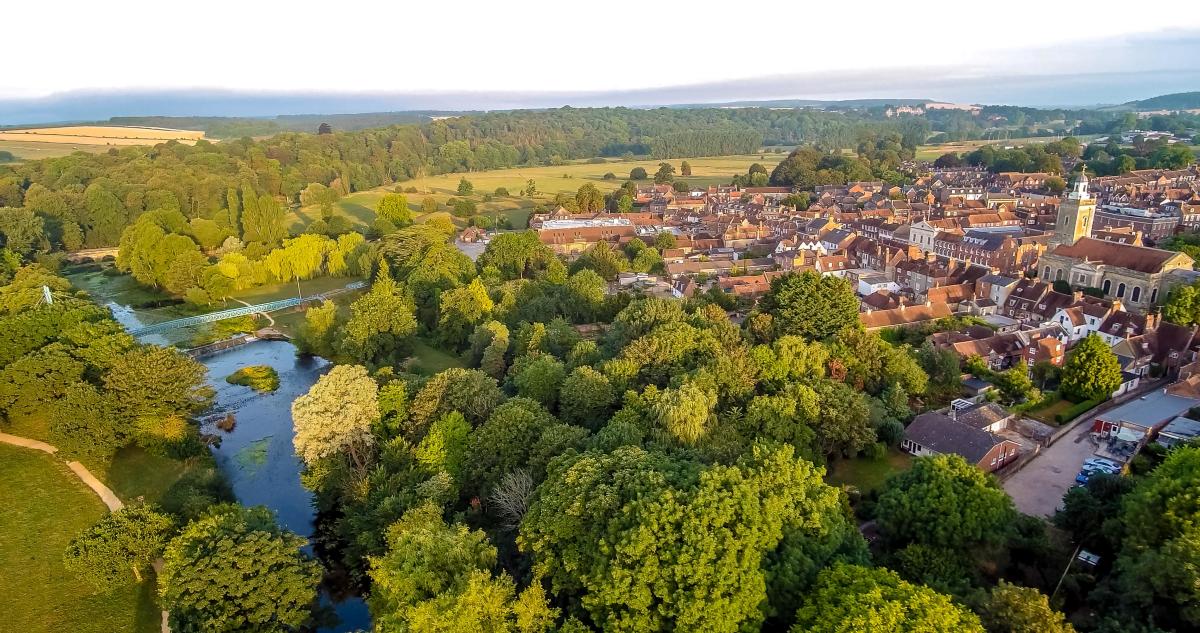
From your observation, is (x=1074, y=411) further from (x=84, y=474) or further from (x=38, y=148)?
(x=38, y=148)

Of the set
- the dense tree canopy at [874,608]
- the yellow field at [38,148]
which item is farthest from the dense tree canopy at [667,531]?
the yellow field at [38,148]

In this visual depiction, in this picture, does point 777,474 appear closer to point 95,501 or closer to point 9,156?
point 95,501

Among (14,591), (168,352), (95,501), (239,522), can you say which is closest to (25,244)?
(168,352)

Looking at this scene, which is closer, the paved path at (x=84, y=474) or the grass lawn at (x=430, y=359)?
the paved path at (x=84, y=474)

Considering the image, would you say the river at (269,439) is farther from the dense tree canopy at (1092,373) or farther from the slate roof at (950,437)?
the dense tree canopy at (1092,373)

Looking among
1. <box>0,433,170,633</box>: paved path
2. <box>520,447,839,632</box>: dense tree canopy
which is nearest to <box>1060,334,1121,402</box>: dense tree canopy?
<box>520,447,839,632</box>: dense tree canopy

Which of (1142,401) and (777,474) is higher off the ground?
(777,474)

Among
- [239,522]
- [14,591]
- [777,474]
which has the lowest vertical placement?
[14,591]

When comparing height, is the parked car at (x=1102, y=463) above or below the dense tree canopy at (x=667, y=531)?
below
